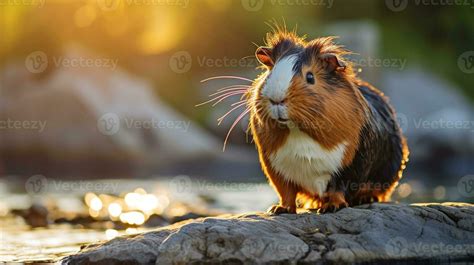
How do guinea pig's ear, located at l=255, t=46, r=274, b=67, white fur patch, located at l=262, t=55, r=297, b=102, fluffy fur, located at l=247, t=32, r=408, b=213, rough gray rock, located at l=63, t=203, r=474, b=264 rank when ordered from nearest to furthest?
rough gray rock, located at l=63, t=203, r=474, b=264
white fur patch, located at l=262, t=55, r=297, b=102
fluffy fur, located at l=247, t=32, r=408, b=213
guinea pig's ear, located at l=255, t=46, r=274, b=67

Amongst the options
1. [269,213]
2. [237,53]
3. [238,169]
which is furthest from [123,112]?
[269,213]

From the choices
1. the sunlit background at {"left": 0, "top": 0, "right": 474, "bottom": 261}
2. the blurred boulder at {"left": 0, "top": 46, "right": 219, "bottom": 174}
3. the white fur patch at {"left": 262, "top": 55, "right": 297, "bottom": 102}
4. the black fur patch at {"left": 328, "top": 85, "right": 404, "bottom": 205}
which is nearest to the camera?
the white fur patch at {"left": 262, "top": 55, "right": 297, "bottom": 102}

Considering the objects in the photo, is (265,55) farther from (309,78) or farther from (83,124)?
(83,124)

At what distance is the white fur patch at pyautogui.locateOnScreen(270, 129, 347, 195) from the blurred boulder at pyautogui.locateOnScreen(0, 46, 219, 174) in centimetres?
1059

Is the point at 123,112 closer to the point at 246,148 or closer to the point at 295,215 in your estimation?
the point at 246,148

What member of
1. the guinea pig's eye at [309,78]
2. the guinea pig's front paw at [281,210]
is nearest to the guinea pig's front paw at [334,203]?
the guinea pig's front paw at [281,210]

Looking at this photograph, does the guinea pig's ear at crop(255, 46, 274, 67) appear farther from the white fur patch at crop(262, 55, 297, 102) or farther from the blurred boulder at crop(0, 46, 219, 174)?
the blurred boulder at crop(0, 46, 219, 174)

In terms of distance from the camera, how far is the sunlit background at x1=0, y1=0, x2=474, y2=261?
12.6 metres

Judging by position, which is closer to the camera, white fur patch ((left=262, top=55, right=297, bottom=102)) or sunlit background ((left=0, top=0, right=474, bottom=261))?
white fur patch ((left=262, top=55, right=297, bottom=102))

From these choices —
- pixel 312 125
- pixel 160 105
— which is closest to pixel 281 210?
pixel 312 125

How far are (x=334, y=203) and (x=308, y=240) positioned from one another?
1.99 ft

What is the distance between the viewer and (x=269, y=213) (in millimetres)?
7270

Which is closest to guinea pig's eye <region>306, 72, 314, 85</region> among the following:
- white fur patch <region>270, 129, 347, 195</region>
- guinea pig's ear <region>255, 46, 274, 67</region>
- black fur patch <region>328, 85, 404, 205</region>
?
white fur patch <region>270, 129, 347, 195</region>

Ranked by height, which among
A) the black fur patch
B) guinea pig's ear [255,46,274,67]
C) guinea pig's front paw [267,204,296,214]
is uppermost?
guinea pig's ear [255,46,274,67]
